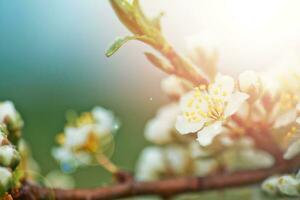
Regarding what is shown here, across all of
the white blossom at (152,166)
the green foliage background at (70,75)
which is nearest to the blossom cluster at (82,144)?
the white blossom at (152,166)

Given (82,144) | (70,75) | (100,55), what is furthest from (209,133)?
(100,55)

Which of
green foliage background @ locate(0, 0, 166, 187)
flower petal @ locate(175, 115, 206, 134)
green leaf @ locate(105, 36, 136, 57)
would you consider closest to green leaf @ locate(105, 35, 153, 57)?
green leaf @ locate(105, 36, 136, 57)

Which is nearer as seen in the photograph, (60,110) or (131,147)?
(131,147)

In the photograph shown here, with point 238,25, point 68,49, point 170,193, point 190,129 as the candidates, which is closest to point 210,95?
point 190,129

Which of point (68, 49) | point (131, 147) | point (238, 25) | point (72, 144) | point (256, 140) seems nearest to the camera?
point (256, 140)

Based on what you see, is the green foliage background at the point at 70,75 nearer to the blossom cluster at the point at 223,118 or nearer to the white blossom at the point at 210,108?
the blossom cluster at the point at 223,118

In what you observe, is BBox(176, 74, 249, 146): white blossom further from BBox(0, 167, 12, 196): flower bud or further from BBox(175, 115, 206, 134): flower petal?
BBox(0, 167, 12, 196): flower bud

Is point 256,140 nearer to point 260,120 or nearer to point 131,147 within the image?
point 260,120

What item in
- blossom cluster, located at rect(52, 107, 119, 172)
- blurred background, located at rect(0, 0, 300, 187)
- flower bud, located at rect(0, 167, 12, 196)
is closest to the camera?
flower bud, located at rect(0, 167, 12, 196)
